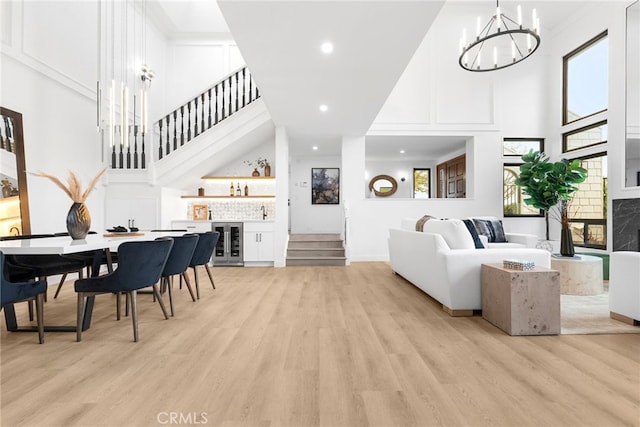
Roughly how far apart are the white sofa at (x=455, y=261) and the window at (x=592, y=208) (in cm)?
453

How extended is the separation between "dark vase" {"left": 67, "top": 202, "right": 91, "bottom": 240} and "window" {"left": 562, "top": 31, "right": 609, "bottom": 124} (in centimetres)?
896

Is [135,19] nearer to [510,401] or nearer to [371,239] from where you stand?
[371,239]

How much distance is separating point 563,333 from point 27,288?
14.7 ft

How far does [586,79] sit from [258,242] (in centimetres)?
785

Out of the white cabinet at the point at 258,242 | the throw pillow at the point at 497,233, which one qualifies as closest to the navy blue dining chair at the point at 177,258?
the white cabinet at the point at 258,242

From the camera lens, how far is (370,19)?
3.16 m

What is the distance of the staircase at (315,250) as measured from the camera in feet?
23.5

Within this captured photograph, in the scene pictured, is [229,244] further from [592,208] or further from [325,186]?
[592,208]

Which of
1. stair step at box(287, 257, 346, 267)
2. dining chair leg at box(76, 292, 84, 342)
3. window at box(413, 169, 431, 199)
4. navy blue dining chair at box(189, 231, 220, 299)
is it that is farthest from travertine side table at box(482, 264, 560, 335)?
window at box(413, 169, 431, 199)

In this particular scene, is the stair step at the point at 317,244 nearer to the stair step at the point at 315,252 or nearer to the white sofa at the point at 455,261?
the stair step at the point at 315,252

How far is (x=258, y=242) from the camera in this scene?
7.04 meters

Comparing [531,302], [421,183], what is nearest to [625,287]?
[531,302]

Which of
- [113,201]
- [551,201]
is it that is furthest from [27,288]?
[551,201]

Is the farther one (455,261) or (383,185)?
(383,185)
